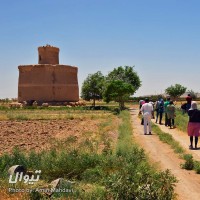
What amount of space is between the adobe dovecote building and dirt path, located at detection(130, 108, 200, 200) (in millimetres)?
39322

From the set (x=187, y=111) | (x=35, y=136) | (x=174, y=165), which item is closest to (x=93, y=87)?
(x=35, y=136)

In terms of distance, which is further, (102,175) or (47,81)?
(47,81)

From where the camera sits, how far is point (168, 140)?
41.3 ft

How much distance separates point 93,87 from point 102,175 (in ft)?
148

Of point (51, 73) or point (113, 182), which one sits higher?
point (51, 73)

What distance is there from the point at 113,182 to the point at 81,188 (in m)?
1.01

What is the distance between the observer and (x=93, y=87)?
172 feet

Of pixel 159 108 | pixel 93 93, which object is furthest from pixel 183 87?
pixel 159 108

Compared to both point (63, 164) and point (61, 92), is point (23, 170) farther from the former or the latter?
point (61, 92)

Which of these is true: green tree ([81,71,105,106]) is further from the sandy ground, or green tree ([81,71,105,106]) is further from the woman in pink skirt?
the woman in pink skirt

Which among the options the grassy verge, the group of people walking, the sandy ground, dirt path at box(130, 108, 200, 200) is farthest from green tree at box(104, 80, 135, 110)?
the grassy verge

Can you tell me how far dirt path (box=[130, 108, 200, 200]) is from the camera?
6363mm

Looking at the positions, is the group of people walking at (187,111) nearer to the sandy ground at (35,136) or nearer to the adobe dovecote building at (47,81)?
the sandy ground at (35,136)

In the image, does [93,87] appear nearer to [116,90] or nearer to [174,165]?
[116,90]
